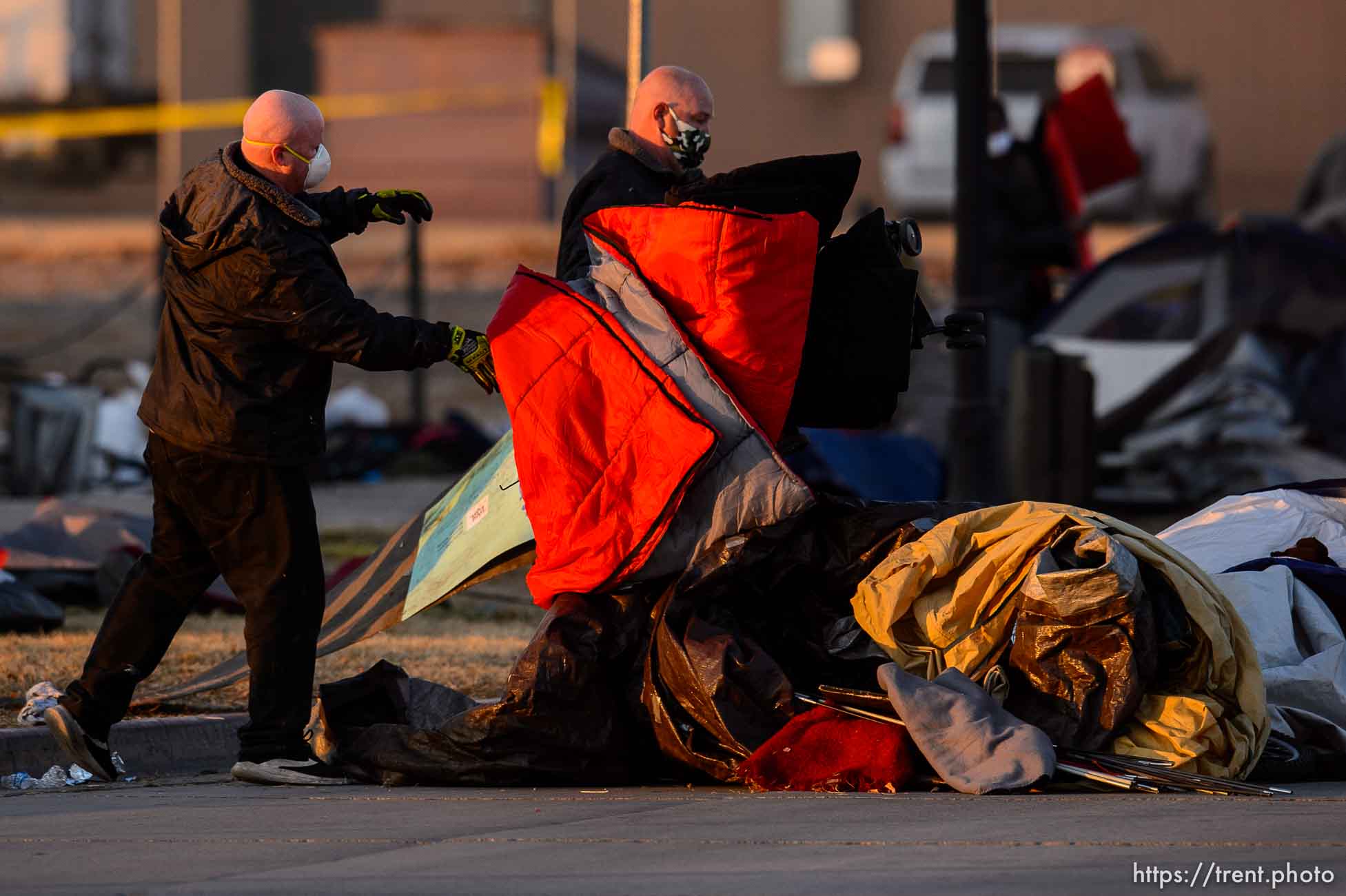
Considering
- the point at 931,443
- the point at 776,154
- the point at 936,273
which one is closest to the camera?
the point at 931,443

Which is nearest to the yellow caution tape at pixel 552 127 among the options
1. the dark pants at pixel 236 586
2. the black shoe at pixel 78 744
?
the dark pants at pixel 236 586

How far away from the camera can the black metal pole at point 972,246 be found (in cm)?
1046

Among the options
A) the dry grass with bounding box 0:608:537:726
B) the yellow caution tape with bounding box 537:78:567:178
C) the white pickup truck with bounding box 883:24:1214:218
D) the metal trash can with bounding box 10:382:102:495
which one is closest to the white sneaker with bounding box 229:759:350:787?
the dry grass with bounding box 0:608:537:726

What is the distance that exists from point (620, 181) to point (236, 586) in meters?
1.83

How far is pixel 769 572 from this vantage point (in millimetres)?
5918

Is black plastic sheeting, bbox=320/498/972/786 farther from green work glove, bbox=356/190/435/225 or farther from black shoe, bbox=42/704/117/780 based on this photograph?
green work glove, bbox=356/190/435/225

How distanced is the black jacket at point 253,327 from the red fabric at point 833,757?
1.30 metres

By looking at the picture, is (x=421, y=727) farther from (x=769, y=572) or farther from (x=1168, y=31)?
(x=1168, y=31)

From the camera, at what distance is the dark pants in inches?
230

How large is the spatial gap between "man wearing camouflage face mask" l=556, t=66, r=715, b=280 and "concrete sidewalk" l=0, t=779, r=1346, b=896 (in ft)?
6.74

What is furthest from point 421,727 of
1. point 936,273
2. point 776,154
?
point 776,154

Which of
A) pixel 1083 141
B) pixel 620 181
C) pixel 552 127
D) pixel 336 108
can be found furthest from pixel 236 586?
pixel 336 108

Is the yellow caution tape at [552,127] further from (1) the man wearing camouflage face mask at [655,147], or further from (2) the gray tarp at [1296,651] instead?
(2) the gray tarp at [1296,651]

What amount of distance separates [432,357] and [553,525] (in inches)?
21.0
